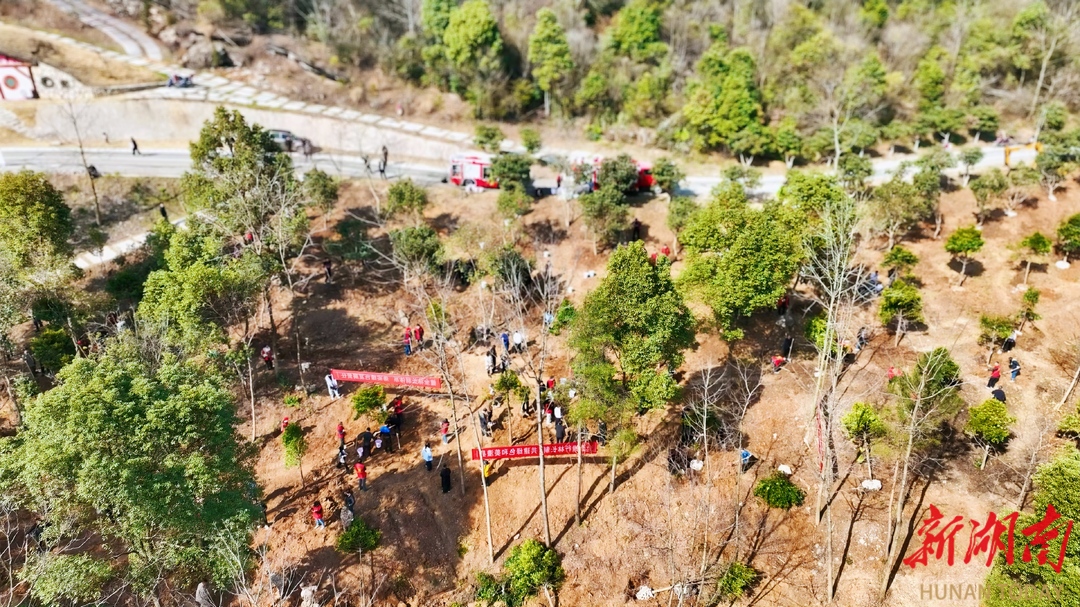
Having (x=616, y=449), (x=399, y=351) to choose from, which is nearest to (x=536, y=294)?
(x=399, y=351)

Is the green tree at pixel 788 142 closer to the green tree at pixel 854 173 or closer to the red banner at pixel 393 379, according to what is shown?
the green tree at pixel 854 173

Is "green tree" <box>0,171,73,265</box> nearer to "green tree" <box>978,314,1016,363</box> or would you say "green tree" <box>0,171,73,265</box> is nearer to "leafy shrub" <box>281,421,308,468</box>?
"leafy shrub" <box>281,421,308,468</box>

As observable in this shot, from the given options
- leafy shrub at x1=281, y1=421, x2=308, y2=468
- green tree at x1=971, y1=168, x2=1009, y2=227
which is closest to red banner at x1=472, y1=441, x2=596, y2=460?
leafy shrub at x1=281, y1=421, x2=308, y2=468

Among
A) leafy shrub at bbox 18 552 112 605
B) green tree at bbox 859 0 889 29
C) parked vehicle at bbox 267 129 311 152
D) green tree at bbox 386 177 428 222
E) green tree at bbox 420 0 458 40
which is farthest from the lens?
green tree at bbox 859 0 889 29

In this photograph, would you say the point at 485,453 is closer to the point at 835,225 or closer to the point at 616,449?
the point at 616,449

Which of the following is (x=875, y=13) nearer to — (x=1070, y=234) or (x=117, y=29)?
(x=1070, y=234)

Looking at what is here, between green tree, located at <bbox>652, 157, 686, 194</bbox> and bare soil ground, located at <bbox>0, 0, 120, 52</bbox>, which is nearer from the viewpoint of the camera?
green tree, located at <bbox>652, 157, 686, 194</bbox>
